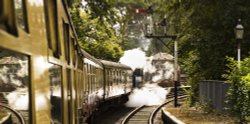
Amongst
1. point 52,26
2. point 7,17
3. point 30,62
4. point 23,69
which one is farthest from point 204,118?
point 7,17

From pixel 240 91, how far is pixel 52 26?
1038 centimetres

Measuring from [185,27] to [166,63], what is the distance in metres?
35.4

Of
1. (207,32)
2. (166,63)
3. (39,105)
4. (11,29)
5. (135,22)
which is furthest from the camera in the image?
(135,22)

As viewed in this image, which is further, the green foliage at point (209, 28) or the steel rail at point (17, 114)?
the green foliage at point (209, 28)

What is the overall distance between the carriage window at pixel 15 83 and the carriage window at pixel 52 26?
35.7 inches

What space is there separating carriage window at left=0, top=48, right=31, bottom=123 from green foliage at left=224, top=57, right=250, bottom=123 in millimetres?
10704

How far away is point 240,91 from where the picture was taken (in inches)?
540

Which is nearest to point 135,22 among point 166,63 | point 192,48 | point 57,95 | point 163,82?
point 166,63

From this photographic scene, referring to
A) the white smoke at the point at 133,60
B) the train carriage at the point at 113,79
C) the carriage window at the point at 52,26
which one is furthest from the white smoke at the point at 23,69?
the white smoke at the point at 133,60

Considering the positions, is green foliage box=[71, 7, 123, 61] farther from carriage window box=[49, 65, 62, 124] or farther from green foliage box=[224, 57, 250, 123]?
carriage window box=[49, 65, 62, 124]

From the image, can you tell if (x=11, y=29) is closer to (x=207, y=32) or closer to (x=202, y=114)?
(x=202, y=114)

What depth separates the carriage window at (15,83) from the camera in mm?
2521

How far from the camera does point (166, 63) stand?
2255 inches

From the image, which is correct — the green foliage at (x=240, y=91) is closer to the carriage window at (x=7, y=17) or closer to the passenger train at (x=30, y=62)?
the passenger train at (x=30, y=62)
